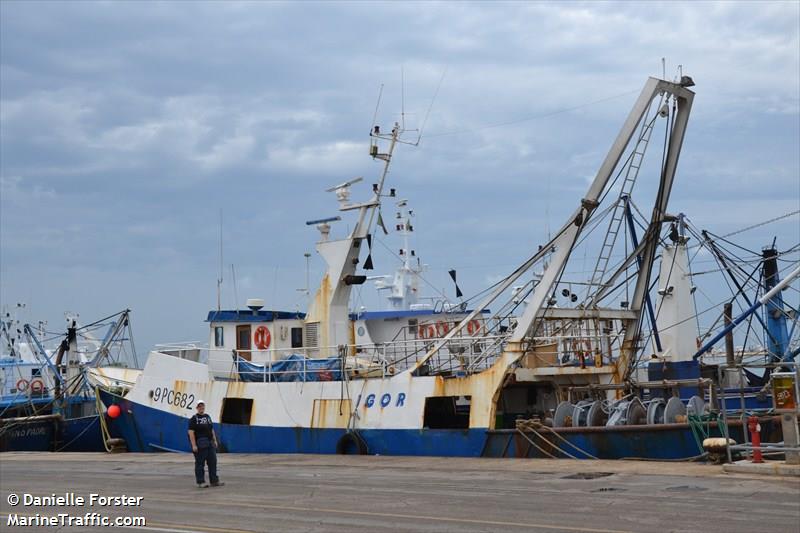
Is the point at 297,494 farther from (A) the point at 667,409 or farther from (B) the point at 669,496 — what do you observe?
(A) the point at 667,409

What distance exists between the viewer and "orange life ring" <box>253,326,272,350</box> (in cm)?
2586

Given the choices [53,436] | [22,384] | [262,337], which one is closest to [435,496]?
[262,337]

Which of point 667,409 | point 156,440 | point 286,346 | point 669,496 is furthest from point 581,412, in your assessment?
point 156,440

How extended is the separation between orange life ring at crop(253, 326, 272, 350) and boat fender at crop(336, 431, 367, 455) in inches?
182

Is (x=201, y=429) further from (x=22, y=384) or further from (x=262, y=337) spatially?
(x=22, y=384)

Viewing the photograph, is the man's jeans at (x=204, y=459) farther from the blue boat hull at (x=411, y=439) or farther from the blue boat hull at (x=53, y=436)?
the blue boat hull at (x=53, y=436)

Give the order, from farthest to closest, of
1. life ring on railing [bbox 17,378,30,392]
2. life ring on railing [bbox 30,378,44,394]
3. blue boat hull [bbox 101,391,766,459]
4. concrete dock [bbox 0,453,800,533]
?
1. life ring on railing [bbox 17,378,30,392]
2. life ring on railing [bbox 30,378,44,394]
3. blue boat hull [bbox 101,391,766,459]
4. concrete dock [bbox 0,453,800,533]

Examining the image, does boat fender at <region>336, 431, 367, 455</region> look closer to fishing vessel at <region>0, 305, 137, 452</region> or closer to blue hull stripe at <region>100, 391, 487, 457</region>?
blue hull stripe at <region>100, 391, 487, 457</region>

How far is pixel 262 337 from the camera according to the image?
25.9 metres

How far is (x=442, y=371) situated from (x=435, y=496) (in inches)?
342

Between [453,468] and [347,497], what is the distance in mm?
4318

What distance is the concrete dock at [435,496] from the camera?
36.3 ft

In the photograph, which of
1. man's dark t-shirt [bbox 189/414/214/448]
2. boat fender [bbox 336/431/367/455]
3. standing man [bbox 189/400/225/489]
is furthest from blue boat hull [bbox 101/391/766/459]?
man's dark t-shirt [bbox 189/414/214/448]

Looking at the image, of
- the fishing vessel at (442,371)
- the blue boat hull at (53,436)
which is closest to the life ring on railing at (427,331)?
the fishing vessel at (442,371)
